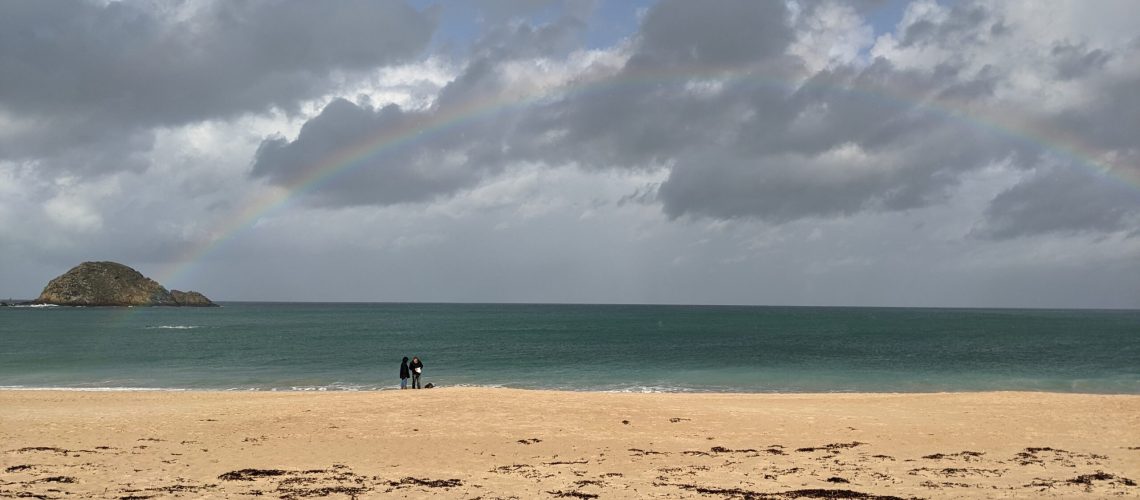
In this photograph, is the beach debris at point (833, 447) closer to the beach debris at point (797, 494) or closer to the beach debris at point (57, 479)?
the beach debris at point (797, 494)

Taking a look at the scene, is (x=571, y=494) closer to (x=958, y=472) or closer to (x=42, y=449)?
(x=958, y=472)

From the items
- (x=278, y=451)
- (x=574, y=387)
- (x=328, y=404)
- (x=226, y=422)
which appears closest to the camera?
(x=278, y=451)

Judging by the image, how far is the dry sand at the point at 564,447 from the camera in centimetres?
1391

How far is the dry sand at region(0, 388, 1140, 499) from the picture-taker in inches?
547

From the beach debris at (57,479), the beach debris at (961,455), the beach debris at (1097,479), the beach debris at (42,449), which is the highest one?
the beach debris at (57,479)

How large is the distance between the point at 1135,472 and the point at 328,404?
80.5 feet

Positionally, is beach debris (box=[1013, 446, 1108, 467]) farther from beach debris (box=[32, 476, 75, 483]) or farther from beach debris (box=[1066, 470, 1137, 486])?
beach debris (box=[32, 476, 75, 483])

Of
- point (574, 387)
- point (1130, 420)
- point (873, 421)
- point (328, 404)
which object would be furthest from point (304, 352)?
point (1130, 420)

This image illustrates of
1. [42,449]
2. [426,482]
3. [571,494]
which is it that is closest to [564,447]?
[426,482]

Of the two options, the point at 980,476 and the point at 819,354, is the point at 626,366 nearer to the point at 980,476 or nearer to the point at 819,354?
the point at 819,354

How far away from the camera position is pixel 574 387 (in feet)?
136

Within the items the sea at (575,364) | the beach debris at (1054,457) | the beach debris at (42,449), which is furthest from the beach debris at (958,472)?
the sea at (575,364)

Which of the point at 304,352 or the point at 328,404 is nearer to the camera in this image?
the point at 328,404

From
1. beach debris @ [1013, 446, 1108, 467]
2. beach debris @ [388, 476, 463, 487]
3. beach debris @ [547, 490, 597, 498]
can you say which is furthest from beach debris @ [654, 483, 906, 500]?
beach debris @ [1013, 446, 1108, 467]
